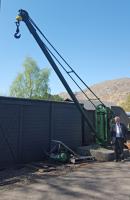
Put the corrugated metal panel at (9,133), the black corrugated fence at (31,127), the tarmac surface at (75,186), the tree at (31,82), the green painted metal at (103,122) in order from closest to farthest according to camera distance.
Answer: the tarmac surface at (75,186)
the corrugated metal panel at (9,133)
the black corrugated fence at (31,127)
the green painted metal at (103,122)
the tree at (31,82)

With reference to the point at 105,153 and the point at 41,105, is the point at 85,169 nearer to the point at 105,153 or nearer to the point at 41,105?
the point at 105,153

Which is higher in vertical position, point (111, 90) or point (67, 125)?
point (111, 90)

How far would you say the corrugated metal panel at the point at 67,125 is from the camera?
1588 cm

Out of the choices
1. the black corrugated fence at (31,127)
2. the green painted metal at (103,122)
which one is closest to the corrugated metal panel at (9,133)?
the black corrugated fence at (31,127)

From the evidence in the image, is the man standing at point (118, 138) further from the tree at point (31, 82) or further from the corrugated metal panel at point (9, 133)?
the tree at point (31, 82)

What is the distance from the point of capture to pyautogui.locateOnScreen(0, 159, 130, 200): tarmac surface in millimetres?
8547

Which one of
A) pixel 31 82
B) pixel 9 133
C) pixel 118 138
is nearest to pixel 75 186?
pixel 9 133

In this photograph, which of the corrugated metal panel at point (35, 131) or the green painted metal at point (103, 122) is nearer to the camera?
the corrugated metal panel at point (35, 131)

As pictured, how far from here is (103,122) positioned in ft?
58.5

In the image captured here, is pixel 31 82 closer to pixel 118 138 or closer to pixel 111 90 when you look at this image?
pixel 118 138

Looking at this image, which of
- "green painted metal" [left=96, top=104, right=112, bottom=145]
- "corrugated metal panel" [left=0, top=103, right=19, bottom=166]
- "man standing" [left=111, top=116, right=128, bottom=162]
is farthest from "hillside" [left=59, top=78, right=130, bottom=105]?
"corrugated metal panel" [left=0, top=103, right=19, bottom=166]

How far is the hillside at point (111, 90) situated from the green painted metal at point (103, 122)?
9179cm

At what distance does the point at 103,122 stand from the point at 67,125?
216 cm

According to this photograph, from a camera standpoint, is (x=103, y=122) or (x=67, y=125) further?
(x=103, y=122)
